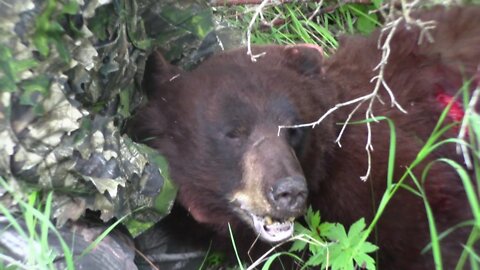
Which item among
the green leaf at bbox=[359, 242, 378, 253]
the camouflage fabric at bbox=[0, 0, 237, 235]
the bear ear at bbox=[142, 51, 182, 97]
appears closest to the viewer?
the camouflage fabric at bbox=[0, 0, 237, 235]

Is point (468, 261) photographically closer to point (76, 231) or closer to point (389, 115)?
point (389, 115)

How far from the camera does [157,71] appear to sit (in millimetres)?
3258

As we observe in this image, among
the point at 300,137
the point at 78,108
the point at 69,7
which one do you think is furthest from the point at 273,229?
the point at 69,7

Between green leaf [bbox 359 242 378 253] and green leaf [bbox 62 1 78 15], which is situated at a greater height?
green leaf [bbox 62 1 78 15]

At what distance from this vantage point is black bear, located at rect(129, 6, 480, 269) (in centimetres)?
303

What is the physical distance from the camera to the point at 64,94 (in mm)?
2748

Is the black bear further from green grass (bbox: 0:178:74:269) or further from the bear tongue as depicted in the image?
green grass (bbox: 0:178:74:269)

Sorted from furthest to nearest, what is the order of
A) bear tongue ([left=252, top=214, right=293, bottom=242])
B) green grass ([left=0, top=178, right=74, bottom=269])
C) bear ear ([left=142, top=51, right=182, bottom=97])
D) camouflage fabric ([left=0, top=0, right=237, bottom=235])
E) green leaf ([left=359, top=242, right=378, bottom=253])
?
1. bear ear ([left=142, top=51, right=182, bottom=97])
2. bear tongue ([left=252, top=214, right=293, bottom=242])
3. green leaf ([left=359, top=242, right=378, bottom=253])
4. camouflage fabric ([left=0, top=0, right=237, bottom=235])
5. green grass ([left=0, top=178, right=74, bottom=269])

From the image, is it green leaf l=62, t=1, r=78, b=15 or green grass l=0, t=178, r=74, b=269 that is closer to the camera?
green grass l=0, t=178, r=74, b=269

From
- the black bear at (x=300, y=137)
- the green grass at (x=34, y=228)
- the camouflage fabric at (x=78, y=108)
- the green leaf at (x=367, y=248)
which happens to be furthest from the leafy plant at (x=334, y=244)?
the green grass at (x=34, y=228)

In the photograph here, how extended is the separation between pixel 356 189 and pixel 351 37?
793mm

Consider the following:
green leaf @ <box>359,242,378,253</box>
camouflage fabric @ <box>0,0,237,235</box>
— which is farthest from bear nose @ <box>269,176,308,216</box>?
camouflage fabric @ <box>0,0,237,235</box>

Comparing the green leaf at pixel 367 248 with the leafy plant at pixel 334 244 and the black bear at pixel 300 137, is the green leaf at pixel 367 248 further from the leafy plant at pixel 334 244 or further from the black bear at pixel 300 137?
the black bear at pixel 300 137

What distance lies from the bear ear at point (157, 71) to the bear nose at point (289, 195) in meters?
0.69
